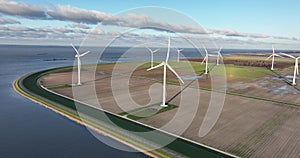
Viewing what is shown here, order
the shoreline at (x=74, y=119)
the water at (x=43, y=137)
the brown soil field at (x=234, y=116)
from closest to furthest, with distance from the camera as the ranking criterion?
the water at (x=43, y=137) < the shoreline at (x=74, y=119) < the brown soil field at (x=234, y=116)

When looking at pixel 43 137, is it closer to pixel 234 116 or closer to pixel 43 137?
pixel 43 137

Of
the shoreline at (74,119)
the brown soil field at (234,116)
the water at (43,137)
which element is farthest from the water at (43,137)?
the brown soil field at (234,116)

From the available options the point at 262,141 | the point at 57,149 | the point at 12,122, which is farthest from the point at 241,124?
the point at 12,122

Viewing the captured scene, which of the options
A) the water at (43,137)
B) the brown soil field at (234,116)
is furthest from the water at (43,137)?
the brown soil field at (234,116)

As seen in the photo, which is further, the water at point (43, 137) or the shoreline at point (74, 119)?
the shoreline at point (74, 119)

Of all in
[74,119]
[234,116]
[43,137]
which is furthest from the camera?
[234,116]

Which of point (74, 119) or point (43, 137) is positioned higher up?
point (74, 119)

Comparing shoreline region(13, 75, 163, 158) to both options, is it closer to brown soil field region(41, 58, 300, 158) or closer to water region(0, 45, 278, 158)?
water region(0, 45, 278, 158)

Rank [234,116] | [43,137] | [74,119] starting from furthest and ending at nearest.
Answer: [234,116] → [74,119] → [43,137]

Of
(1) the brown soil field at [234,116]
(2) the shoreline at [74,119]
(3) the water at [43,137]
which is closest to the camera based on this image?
(3) the water at [43,137]

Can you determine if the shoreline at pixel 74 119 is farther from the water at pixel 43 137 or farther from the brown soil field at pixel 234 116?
the brown soil field at pixel 234 116

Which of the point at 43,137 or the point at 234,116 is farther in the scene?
the point at 234,116

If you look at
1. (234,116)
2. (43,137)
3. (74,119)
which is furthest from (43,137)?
(234,116)
